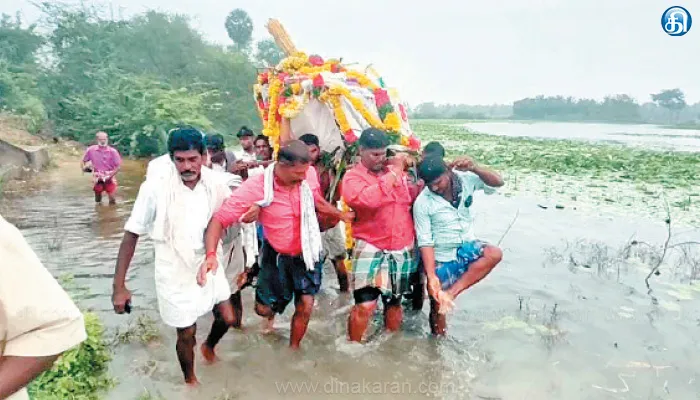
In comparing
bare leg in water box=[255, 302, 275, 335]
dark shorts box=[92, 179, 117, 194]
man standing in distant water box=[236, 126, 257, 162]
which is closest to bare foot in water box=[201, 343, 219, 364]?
bare leg in water box=[255, 302, 275, 335]

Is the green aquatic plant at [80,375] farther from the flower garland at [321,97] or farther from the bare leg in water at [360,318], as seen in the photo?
the flower garland at [321,97]

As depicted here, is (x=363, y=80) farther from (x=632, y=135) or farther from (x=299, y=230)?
(x=632, y=135)

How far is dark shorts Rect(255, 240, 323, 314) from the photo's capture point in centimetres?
421

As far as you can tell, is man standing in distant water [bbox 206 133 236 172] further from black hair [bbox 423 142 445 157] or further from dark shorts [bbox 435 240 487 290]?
dark shorts [bbox 435 240 487 290]

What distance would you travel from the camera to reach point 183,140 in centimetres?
341

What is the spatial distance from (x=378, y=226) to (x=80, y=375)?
2.30m

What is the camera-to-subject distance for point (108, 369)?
159 inches

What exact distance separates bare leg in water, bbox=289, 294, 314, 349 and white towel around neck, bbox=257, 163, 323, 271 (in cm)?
29

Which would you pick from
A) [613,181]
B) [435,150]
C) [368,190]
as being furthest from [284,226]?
[613,181]

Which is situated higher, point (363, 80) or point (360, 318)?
point (363, 80)

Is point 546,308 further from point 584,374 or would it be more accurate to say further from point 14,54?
point 14,54

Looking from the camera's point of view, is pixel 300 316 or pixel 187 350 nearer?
pixel 187 350

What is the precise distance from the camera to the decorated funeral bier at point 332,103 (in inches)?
197

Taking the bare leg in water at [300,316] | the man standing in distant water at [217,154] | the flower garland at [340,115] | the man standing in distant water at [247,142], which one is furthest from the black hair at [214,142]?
the bare leg in water at [300,316]
